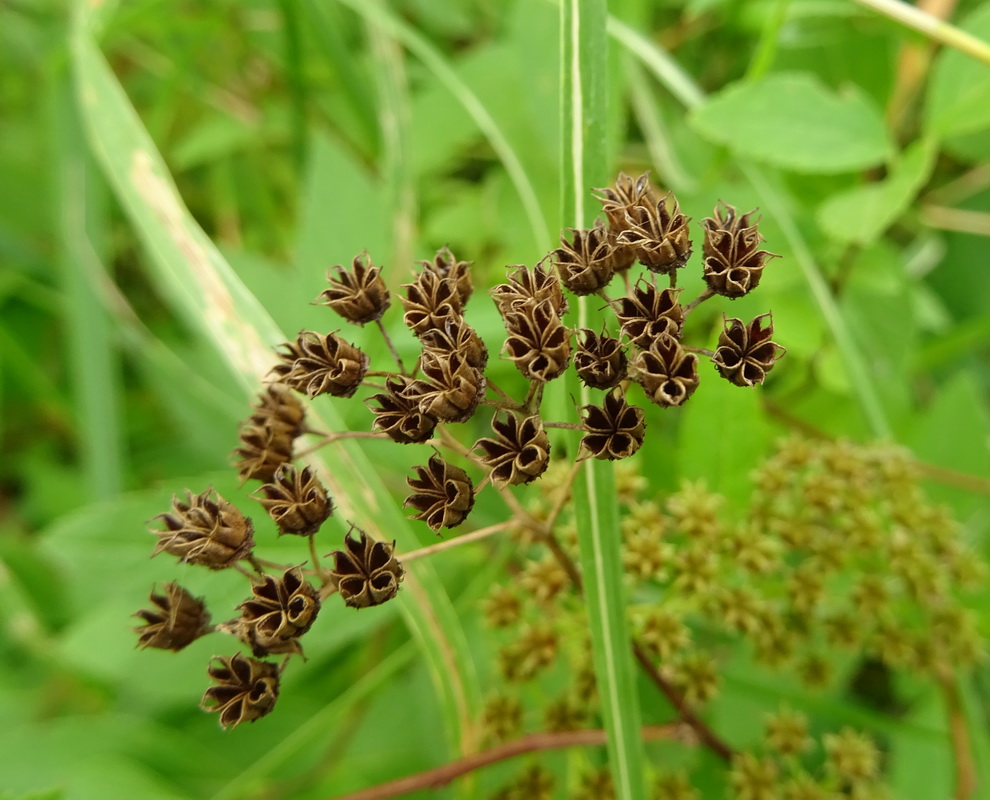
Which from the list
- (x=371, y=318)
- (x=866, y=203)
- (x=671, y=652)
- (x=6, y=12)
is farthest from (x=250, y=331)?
(x=6, y=12)

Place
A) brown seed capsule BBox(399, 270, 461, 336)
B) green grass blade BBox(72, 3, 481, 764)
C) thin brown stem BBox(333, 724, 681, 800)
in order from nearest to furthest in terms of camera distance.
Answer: brown seed capsule BBox(399, 270, 461, 336), thin brown stem BBox(333, 724, 681, 800), green grass blade BBox(72, 3, 481, 764)

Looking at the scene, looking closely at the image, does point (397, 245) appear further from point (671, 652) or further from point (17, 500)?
point (17, 500)

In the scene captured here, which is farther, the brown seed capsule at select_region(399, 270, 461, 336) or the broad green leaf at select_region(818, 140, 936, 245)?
the broad green leaf at select_region(818, 140, 936, 245)

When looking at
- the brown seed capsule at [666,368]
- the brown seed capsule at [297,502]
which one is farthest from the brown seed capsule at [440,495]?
the brown seed capsule at [666,368]

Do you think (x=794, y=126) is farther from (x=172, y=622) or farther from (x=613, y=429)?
(x=172, y=622)

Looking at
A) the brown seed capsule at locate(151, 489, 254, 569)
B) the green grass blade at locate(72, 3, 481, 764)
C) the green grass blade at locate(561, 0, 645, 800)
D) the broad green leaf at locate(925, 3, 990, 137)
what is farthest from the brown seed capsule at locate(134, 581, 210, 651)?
the broad green leaf at locate(925, 3, 990, 137)

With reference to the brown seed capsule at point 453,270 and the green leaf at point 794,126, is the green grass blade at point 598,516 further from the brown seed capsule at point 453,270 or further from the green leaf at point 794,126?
the green leaf at point 794,126

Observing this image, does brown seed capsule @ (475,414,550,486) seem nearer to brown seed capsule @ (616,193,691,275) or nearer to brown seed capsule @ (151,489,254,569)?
brown seed capsule @ (616,193,691,275)
